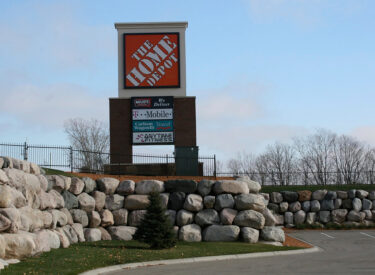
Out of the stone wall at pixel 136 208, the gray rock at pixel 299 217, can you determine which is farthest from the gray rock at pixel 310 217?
the stone wall at pixel 136 208

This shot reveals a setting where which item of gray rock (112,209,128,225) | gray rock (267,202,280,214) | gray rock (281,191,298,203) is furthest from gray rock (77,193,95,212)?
gray rock (281,191,298,203)

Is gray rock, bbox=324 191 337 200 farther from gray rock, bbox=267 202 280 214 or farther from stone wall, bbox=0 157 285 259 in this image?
stone wall, bbox=0 157 285 259

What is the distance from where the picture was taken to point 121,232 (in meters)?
21.4

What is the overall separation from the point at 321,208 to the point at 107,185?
15947 mm

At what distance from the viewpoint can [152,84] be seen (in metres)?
29.8

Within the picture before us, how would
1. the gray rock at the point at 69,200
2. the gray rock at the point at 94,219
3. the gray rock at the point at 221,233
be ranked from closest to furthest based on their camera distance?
the gray rock at the point at 69,200
the gray rock at the point at 94,219
the gray rock at the point at 221,233

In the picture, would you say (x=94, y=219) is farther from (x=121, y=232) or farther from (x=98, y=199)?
(x=121, y=232)

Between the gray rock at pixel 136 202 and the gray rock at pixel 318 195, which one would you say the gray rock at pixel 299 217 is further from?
the gray rock at pixel 136 202

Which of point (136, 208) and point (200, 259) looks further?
point (136, 208)

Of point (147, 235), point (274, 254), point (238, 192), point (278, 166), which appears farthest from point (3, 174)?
point (278, 166)

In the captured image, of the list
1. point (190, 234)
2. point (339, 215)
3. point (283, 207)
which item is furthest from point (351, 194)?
point (190, 234)

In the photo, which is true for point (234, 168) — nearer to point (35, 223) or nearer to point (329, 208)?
point (329, 208)

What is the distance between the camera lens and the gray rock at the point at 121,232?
69.7 ft

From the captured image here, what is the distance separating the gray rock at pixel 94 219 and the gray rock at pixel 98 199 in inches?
18.2
